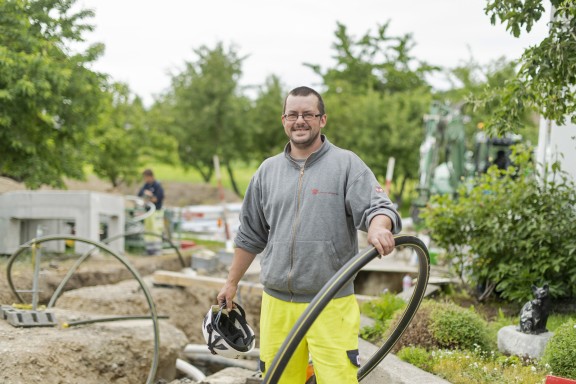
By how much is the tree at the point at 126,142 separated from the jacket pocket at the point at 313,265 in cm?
1673

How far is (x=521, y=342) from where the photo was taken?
5.62 meters

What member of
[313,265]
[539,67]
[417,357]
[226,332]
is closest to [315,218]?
[313,265]

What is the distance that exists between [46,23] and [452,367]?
8779 millimetres

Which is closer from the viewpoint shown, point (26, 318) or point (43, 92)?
point (26, 318)

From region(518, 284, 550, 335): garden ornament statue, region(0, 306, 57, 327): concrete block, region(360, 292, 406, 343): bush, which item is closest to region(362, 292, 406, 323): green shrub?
region(360, 292, 406, 343): bush

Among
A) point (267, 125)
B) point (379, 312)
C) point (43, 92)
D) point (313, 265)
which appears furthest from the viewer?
point (267, 125)

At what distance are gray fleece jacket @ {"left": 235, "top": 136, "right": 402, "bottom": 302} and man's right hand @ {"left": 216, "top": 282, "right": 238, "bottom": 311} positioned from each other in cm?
31

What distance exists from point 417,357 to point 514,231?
2385 millimetres

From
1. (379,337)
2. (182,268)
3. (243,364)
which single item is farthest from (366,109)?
(379,337)

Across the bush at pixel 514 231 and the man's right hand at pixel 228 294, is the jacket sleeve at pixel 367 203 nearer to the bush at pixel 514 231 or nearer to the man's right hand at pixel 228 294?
the man's right hand at pixel 228 294

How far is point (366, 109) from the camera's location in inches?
1200

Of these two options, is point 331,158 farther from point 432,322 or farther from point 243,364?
point 243,364

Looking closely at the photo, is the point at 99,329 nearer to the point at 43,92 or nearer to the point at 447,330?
the point at 447,330

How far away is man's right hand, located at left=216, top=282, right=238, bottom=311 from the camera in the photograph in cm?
409
